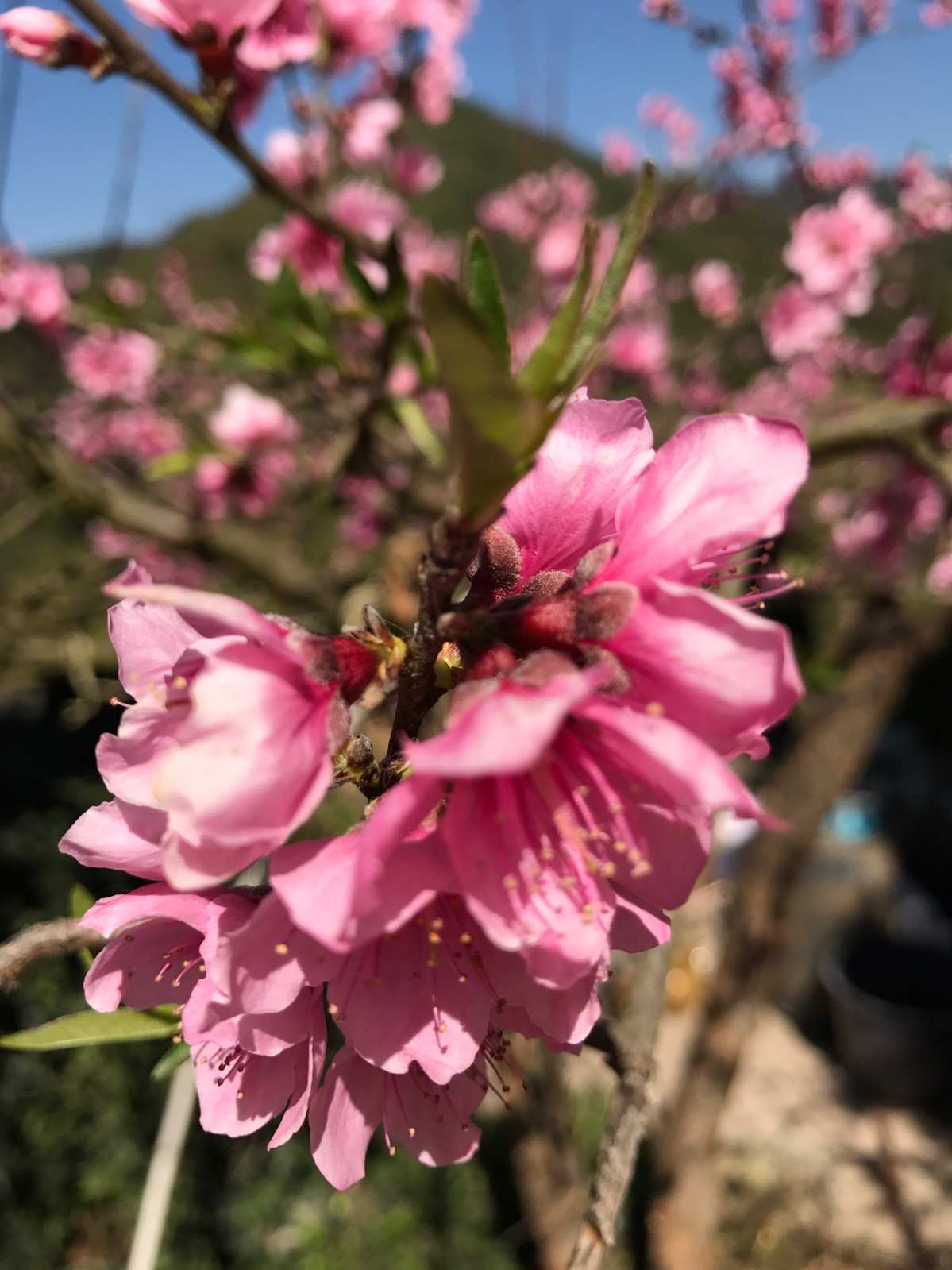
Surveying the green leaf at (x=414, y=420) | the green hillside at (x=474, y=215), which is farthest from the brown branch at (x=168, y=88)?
the green hillside at (x=474, y=215)

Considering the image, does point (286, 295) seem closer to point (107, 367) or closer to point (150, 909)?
point (150, 909)

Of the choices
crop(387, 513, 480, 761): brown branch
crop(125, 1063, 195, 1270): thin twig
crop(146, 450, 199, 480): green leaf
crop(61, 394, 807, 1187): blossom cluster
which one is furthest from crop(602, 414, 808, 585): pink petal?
crop(146, 450, 199, 480): green leaf

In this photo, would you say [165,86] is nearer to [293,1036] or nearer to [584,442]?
[584,442]

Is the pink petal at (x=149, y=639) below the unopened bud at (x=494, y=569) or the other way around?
below

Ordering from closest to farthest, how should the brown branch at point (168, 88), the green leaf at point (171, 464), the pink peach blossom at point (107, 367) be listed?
the brown branch at point (168, 88)
the green leaf at point (171, 464)
the pink peach blossom at point (107, 367)

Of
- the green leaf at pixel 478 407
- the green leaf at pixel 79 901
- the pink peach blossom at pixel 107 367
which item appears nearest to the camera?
the green leaf at pixel 478 407

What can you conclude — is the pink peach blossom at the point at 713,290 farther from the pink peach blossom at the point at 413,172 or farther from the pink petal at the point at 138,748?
the pink petal at the point at 138,748
